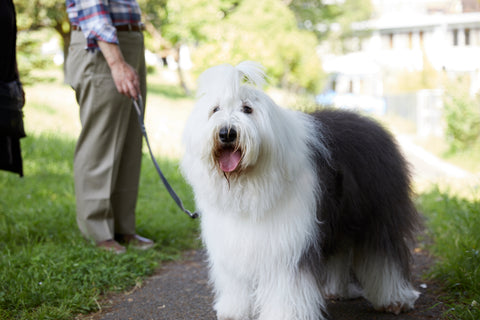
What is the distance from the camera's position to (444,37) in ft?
127

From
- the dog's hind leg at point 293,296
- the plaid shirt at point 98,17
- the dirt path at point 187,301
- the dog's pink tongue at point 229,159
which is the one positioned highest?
the plaid shirt at point 98,17

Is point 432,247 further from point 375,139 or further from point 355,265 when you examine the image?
point 375,139

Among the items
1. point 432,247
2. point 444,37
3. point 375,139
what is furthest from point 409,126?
point 444,37

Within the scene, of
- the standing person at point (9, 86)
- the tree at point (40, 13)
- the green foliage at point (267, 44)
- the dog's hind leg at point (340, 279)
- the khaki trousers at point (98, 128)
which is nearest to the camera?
the dog's hind leg at point (340, 279)

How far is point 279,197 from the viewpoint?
2.63 meters

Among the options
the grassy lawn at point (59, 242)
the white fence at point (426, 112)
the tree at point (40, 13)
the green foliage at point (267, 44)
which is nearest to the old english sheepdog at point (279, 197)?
the grassy lawn at point (59, 242)

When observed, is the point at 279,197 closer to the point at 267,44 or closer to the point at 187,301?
the point at 187,301

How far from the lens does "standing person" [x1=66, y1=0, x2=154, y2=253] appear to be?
3.78 meters

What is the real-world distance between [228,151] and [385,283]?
1.43m

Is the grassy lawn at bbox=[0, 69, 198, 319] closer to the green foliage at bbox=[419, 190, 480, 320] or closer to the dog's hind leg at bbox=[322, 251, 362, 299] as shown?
the dog's hind leg at bbox=[322, 251, 362, 299]

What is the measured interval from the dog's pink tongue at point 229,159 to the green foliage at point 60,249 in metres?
1.50

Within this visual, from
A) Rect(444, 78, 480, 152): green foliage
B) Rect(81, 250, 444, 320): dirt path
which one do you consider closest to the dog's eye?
Rect(81, 250, 444, 320): dirt path

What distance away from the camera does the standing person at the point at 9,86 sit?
11.5 feet

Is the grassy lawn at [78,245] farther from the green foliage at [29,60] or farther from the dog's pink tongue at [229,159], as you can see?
the green foliage at [29,60]
